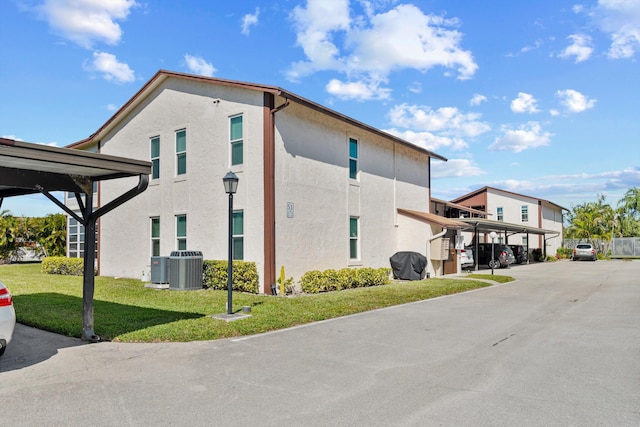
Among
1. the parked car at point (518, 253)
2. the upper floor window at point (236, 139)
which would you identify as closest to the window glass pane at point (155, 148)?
the upper floor window at point (236, 139)

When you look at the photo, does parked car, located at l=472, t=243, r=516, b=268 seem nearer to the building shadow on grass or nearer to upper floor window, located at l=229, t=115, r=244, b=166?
upper floor window, located at l=229, t=115, r=244, b=166

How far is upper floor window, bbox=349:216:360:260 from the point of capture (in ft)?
57.0

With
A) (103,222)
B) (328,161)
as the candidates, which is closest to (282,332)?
(328,161)

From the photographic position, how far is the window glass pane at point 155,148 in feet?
57.1

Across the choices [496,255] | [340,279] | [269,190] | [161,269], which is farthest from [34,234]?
[496,255]

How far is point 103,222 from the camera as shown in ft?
63.6

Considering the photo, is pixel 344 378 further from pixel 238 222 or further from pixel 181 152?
pixel 181 152

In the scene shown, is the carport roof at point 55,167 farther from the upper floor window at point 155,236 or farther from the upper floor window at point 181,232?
the upper floor window at point 155,236

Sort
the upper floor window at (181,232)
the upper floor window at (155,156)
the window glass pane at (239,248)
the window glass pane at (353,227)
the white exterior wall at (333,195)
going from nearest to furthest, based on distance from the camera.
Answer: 1. the window glass pane at (239,248)
2. the white exterior wall at (333,195)
3. the upper floor window at (181,232)
4. the upper floor window at (155,156)
5. the window glass pane at (353,227)

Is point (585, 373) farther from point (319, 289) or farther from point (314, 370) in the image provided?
point (319, 289)

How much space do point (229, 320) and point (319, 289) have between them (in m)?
5.55

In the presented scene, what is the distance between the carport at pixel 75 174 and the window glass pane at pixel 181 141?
867cm

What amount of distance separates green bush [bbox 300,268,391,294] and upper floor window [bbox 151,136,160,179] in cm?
706

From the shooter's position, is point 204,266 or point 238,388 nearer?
point 238,388
